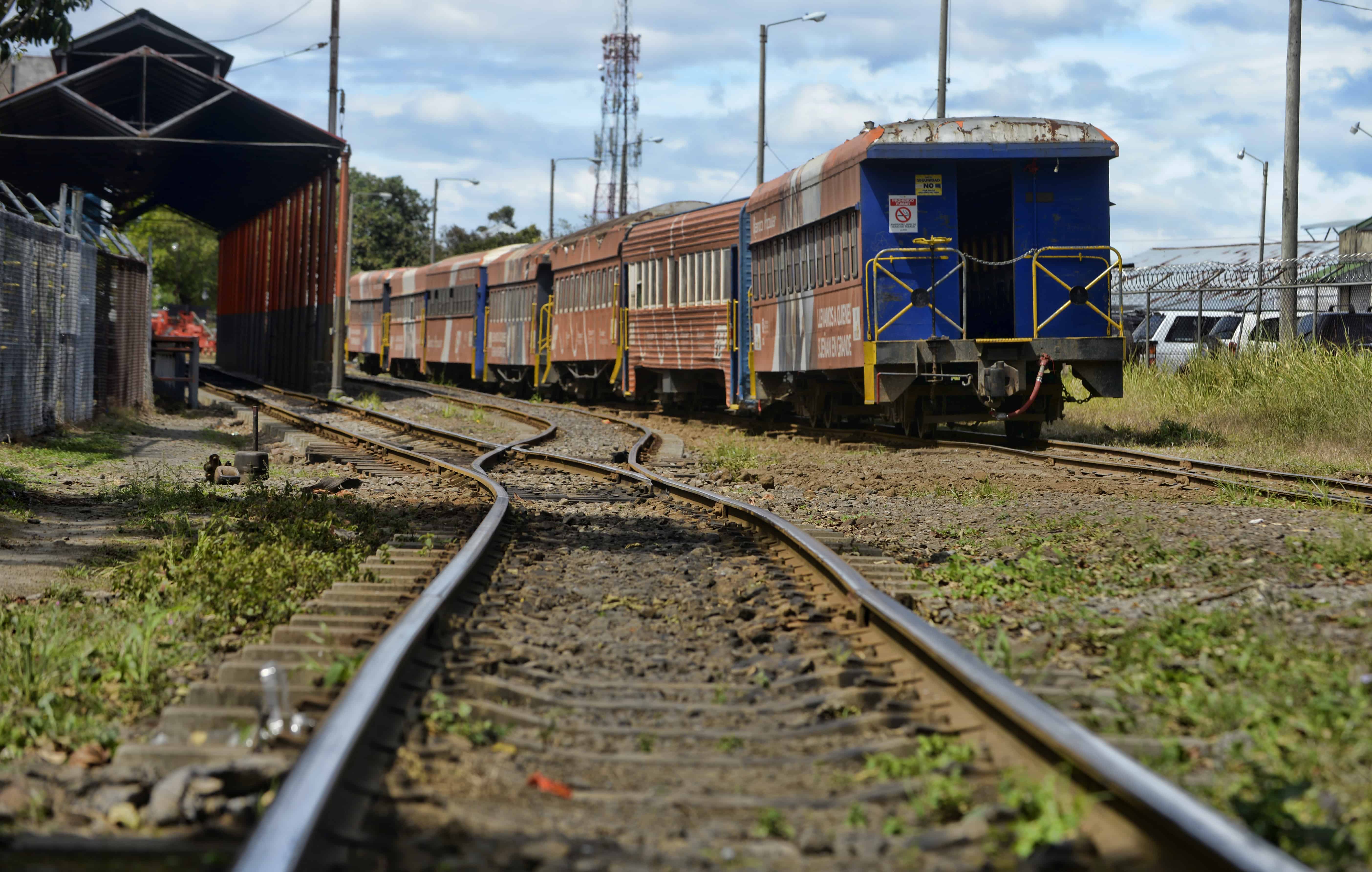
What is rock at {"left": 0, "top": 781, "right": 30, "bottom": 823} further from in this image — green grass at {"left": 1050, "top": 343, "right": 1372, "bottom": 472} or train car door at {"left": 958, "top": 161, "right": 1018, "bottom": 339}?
train car door at {"left": 958, "top": 161, "right": 1018, "bottom": 339}

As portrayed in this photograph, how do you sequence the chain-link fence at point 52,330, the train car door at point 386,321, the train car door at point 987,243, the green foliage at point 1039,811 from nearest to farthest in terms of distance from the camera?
the green foliage at point 1039,811 < the chain-link fence at point 52,330 < the train car door at point 987,243 < the train car door at point 386,321

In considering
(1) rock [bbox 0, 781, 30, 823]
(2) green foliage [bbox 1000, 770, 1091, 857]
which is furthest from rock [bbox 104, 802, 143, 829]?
(2) green foliage [bbox 1000, 770, 1091, 857]

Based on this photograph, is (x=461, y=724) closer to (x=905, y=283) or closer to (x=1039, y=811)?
(x=1039, y=811)

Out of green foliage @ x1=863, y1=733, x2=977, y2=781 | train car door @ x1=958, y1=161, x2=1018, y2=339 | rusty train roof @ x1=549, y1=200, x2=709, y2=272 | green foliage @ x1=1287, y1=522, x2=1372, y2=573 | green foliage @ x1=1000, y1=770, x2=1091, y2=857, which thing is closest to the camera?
green foliage @ x1=1000, y1=770, x2=1091, y2=857

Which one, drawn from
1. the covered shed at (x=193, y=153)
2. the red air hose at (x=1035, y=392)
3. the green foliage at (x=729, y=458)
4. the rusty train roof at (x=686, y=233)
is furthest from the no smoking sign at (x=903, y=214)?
the covered shed at (x=193, y=153)

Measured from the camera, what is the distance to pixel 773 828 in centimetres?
314

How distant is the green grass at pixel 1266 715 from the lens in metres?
2.99

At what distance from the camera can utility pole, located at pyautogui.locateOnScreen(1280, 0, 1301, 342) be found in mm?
19531

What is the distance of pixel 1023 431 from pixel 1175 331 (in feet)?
48.1

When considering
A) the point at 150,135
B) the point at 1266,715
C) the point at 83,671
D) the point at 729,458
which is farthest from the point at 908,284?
the point at 150,135

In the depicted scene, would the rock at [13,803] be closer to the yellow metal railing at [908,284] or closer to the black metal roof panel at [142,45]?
the yellow metal railing at [908,284]

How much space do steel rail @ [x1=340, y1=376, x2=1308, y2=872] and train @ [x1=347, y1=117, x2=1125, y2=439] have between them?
8.93 m

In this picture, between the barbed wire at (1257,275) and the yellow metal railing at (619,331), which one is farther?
the yellow metal railing at (619,331)

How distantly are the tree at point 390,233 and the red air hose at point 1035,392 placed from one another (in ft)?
244
